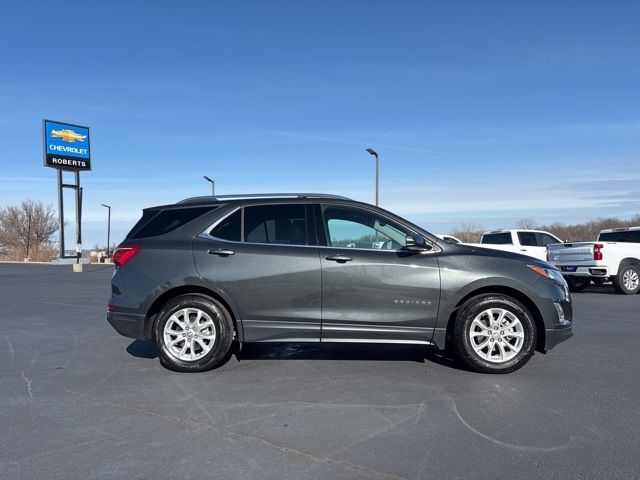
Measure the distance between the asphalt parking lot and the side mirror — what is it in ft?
4.41

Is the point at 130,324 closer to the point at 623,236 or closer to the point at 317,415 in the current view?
the point at 317,415

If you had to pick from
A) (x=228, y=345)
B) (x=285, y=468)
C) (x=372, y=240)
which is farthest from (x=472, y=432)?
(x=228, y=345)

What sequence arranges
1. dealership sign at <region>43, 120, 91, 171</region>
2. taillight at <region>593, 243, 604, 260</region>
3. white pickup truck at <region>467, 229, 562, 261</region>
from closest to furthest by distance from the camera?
1. taillight at <region>593, 243, 604, 260</region>
2. white pickup truck at <region>467, 229, 562, 261</region>
3. dealership sign at <region>43, 120, 91, 171</region>

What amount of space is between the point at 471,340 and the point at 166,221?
362cm

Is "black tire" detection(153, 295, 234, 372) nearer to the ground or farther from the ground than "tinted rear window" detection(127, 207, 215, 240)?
nearer to the ground

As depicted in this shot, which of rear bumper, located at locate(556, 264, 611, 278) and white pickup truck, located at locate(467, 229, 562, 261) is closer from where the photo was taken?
rear bumper, located at locate(556, 264, 611, 278)

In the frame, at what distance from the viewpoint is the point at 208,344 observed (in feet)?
18.9

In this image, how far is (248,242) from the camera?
19.3ft

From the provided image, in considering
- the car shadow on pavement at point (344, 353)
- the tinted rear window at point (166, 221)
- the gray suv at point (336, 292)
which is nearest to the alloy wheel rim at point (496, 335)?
the gray suv at point (336, 292)

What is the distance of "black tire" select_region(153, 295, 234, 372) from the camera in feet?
18.8

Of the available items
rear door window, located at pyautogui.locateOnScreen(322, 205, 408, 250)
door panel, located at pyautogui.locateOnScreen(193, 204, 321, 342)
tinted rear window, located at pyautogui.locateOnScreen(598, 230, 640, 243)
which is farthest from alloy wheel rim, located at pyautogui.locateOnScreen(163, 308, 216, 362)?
tinted rear window, located at pyautogui.locateOnScreen(598, 230, 640, 243)

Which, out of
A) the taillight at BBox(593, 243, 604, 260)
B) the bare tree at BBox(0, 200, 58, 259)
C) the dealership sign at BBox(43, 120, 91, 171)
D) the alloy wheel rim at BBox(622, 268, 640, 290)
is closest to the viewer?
the taillight at BBox(593, 243, 604, 260)

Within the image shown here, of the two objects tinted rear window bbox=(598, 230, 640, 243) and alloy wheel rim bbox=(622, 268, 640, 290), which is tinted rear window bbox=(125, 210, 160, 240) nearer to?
alloy wheel rim bbox=(622, 268, 640, 290)

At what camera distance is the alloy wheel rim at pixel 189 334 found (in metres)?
5.74
